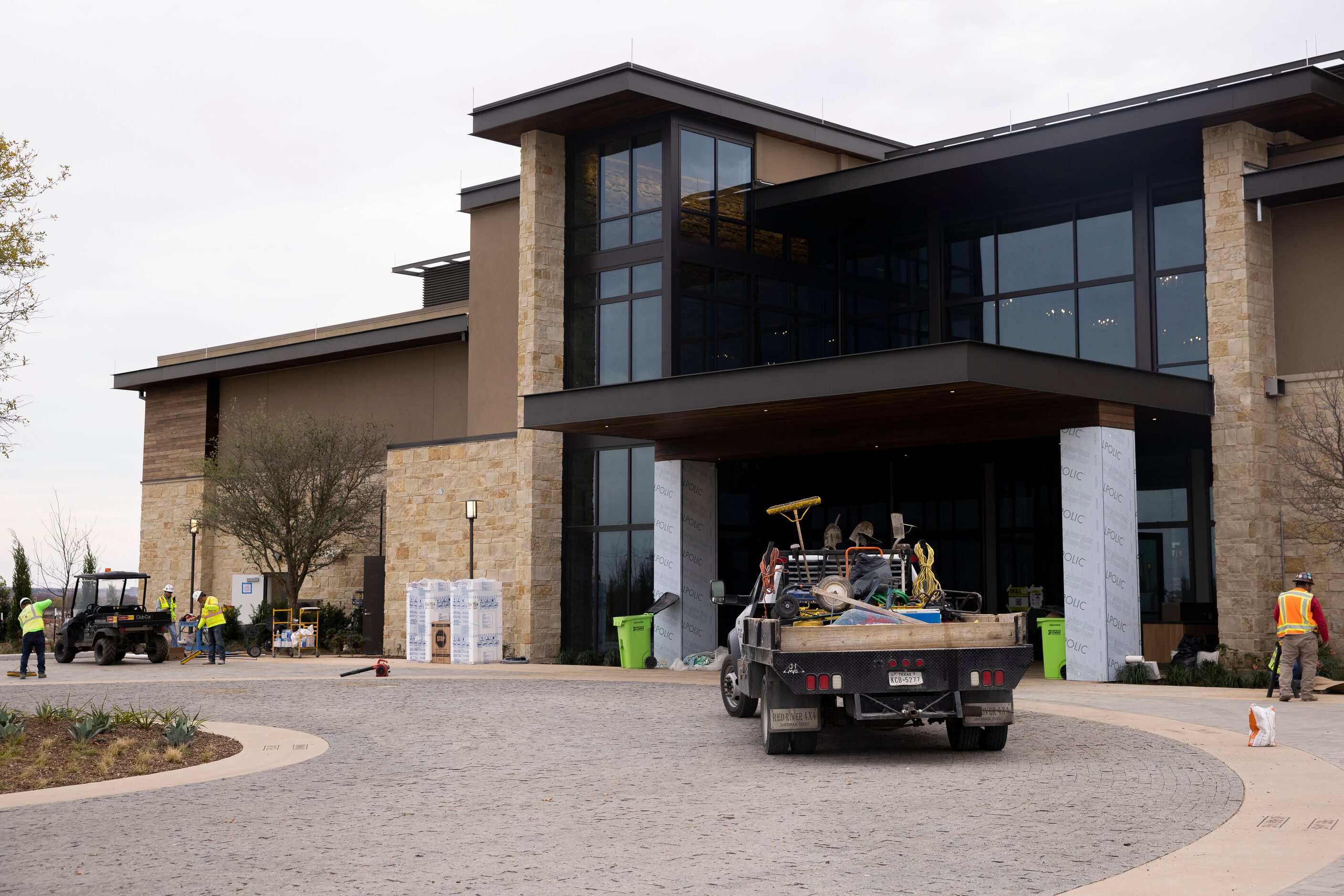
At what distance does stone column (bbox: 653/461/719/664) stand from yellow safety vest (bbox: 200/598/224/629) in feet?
30.2

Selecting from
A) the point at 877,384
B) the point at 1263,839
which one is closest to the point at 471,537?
the point at 877,384

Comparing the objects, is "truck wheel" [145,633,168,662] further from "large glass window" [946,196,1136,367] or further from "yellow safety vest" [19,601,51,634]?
"large glass window" [946,196,1136,367]

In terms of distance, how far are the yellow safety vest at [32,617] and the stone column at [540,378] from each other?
31.0 ft

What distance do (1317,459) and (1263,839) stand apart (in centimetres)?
1462

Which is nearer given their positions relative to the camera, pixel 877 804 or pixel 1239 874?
pixel 1239 874

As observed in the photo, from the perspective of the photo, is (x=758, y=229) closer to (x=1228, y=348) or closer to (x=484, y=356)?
(x=484, y=356)

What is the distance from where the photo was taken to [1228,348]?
22.2 m

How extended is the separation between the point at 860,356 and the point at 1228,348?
23.7ft

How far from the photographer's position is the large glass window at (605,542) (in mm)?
27484

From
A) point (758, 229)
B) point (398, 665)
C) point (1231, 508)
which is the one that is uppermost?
point (758, 229)

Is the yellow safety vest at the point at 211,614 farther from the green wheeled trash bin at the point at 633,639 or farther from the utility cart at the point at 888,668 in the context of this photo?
the utility cart at the point at 888,668

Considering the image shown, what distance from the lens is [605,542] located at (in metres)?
28.1

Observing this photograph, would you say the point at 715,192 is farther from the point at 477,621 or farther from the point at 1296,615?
the point at 1296,615

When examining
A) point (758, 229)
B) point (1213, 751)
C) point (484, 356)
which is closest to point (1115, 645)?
point (1213, 751)
